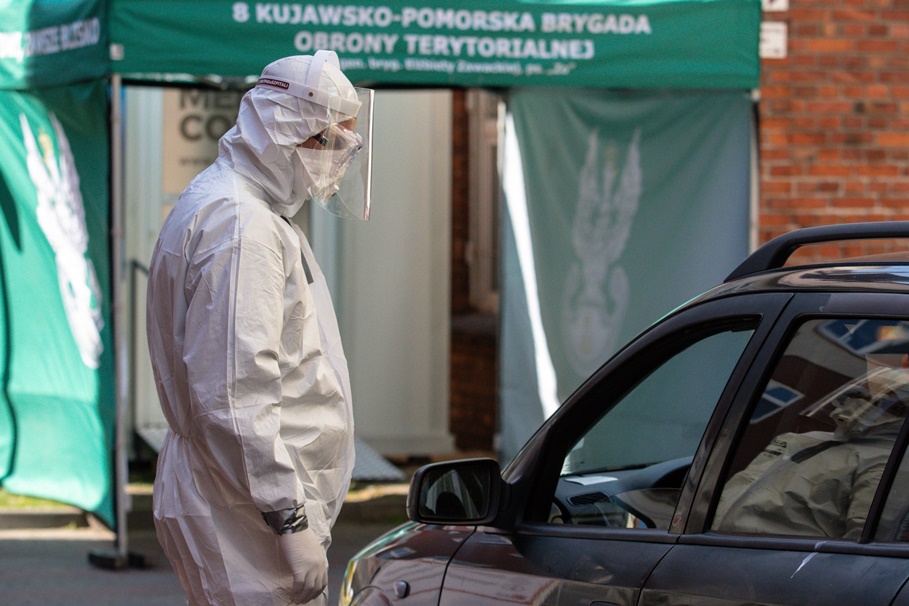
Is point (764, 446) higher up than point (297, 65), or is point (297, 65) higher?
point (297, 65)

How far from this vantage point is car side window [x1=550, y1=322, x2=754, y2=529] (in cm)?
279

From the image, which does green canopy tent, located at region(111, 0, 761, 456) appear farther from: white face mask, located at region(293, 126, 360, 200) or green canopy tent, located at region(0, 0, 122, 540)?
white face mask, located at region(293, 126, 360, 200)

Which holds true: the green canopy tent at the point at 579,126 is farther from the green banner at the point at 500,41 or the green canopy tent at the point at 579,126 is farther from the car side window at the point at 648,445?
the car side window at the point at 648,445

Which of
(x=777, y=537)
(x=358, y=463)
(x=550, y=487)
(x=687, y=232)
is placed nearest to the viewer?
(x=777, y=537)

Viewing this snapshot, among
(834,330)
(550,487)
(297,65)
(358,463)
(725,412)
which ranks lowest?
(358,463)

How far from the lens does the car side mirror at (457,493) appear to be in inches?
114

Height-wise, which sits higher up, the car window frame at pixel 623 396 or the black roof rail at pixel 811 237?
the black roof rail at pixel 811 237

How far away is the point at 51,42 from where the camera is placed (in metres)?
7.19

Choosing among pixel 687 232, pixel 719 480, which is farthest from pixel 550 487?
pixel 687 232

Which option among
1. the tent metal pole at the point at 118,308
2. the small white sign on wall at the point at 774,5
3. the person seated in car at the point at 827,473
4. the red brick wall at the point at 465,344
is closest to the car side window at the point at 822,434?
the person seated in car at the point at 827,473

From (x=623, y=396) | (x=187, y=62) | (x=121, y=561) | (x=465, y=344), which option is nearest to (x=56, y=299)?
(x=121, y=561)

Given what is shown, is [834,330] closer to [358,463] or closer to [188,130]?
[358,463]

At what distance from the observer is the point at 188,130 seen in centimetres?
948

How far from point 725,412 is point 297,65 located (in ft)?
4.98
